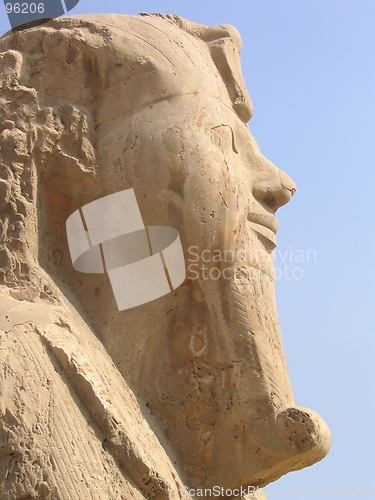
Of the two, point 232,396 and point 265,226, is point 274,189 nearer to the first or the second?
point 265,226

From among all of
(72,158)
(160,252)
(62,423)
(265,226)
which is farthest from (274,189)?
(62,423)

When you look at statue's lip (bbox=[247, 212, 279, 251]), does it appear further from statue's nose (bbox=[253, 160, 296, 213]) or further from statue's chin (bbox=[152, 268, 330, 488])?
statue's chin (bbox=[152, 268, 330, 488])

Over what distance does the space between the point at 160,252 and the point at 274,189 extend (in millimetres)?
688

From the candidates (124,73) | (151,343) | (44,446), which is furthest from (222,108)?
(44,446)

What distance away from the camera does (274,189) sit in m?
3.82

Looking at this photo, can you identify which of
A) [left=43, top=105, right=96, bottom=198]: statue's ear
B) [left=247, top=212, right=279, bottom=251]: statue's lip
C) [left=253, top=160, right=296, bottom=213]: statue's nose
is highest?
[left=43, top=105, right=96, bottom=198]: statue's ear

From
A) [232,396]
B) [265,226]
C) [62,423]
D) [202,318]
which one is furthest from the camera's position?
[265,226]

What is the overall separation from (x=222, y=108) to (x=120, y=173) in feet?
1.97

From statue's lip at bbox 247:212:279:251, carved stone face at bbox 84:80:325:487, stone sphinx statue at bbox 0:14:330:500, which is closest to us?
stone sphinx statue at bbox 0:14:330:500

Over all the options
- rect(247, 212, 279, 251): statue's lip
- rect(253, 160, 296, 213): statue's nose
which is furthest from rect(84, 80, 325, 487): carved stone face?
rect(253, 160, 296, 213): statue's nose

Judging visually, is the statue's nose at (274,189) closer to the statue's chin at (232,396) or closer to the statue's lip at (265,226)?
the statue's lip at (265,226)

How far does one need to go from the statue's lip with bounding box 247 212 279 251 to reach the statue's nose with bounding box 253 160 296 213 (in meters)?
0.08

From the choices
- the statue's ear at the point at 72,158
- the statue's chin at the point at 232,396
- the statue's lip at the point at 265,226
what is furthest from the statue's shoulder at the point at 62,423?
the statue's lip at the point at 265,226

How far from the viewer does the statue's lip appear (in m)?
3.70
